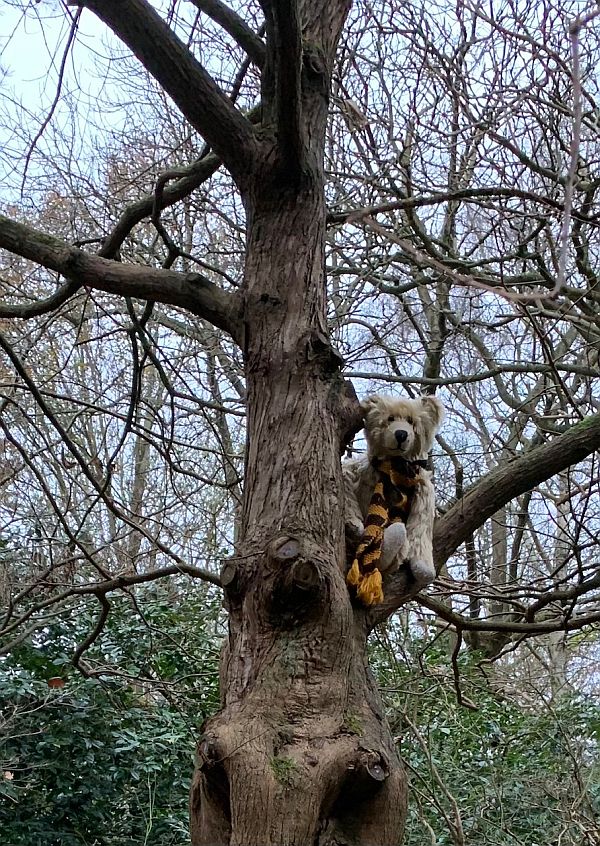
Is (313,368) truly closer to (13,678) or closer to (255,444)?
(255,444)

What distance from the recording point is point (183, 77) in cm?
261

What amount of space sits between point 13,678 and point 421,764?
8.71 ft

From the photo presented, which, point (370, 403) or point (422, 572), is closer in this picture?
point (422, 572)

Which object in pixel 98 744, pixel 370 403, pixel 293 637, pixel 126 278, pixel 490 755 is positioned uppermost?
pixel 126 278

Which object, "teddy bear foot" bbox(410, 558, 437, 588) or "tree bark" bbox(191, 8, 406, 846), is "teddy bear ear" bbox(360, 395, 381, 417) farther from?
"teddy bear foot" bbox(410, 558, 437, 588)

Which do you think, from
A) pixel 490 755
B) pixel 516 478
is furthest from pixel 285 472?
pixel 490 755

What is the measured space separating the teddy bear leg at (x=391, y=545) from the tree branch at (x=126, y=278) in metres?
0.86

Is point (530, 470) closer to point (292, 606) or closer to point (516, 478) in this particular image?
point (516, 478)

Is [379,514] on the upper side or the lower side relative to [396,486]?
lower

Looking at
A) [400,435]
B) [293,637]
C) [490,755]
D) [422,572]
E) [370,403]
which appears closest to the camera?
[293,637]

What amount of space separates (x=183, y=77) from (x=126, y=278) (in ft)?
2.27

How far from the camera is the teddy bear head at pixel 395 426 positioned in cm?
314

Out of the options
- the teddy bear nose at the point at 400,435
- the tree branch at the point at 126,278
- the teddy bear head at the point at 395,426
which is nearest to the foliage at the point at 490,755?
the teddy bear head at the point at 395,426

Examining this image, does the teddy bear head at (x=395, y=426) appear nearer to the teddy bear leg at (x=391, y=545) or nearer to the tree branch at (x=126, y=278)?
the teddy bear leg at (x=391, y=545)
